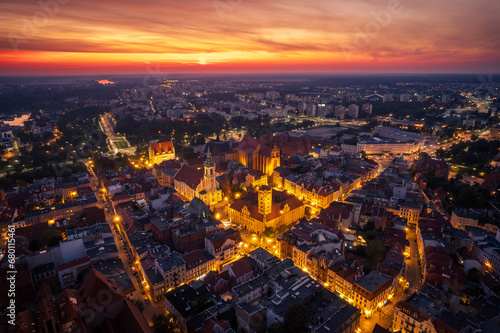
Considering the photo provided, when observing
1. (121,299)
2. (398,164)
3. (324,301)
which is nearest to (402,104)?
(398,164)

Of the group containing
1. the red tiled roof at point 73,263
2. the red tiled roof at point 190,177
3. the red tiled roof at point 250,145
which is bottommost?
the red tiled roof at point 73,263

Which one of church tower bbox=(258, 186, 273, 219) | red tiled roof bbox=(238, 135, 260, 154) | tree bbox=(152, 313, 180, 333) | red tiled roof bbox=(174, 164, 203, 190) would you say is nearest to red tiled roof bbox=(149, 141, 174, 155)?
red tiled roof bbox=(174, 164, 203, 190)

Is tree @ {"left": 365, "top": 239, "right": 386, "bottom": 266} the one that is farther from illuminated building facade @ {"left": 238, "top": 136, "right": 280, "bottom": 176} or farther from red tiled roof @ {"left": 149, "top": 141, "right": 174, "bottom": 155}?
red tiled roof @ {"left": 149, "top": 141, "right": 174, "bottom": 155}

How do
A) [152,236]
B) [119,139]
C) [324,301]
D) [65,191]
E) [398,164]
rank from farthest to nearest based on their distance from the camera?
[119,139] → [398,164] → [65,191] → [152,236] → [324,301]

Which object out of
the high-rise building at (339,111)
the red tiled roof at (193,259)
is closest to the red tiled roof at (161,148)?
the red tiled roof at (193,259)

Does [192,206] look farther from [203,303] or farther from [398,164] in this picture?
[398,164]

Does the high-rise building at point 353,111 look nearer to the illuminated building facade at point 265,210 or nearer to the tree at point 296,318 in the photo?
the illuminated building facade at point 265,210
